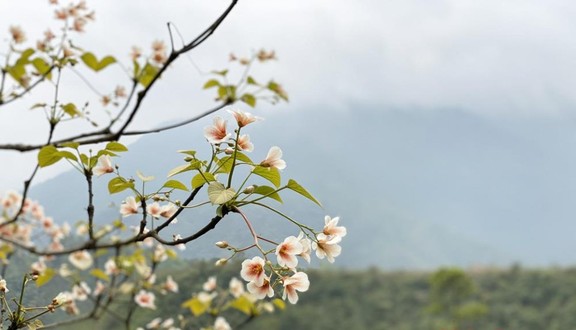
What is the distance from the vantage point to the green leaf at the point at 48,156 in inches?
22.1

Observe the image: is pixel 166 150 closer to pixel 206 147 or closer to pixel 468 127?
pixel 206 147

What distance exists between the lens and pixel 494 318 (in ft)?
21.2

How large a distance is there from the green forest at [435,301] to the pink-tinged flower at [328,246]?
5580mm

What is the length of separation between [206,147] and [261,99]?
43cm

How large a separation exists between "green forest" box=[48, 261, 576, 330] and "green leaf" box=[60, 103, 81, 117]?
5.36 meters

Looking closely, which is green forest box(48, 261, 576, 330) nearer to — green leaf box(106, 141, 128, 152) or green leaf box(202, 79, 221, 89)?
green leaf box(202, 79, 221, 89)

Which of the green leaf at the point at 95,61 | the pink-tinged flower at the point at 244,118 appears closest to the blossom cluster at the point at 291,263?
the pink-tinged flower at the point at 244,118

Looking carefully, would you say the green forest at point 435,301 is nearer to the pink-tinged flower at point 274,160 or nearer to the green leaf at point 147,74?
the green leaf at point 147,74

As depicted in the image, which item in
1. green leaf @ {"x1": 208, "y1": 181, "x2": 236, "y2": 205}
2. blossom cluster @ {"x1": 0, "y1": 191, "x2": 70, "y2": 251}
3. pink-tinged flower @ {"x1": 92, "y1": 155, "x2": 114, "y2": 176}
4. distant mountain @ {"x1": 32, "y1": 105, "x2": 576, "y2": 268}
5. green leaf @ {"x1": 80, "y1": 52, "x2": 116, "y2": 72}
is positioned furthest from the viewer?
distant mountain @ {"x1": 32, "y1": 105, "x2": 576, "y2": 268}

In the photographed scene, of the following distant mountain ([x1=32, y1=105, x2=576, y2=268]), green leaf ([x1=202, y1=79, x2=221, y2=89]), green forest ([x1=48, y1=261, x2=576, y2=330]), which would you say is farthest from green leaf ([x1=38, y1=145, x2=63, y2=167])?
distant mountain ([x1=32, y1=105, x2=576, y2=268])

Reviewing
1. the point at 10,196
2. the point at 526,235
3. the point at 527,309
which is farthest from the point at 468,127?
the point at 10,196

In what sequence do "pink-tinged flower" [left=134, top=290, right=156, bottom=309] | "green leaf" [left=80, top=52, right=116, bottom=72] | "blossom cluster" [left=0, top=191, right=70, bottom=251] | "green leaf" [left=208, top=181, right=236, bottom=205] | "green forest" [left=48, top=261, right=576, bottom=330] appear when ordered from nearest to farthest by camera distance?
"green leaf" [left=208, top=181, right=236, bottom=205], "green leaf" [left=80, top=52, right=116, bottom=72], "pink-tinged flower" [left=134, top=290, right=156, bottom=309], "blossom cluster" [left=0, top=191, right=70, bottom=251], "green forest" [left=48, top=261, right=576, bottom=330]

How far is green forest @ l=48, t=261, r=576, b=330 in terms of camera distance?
6281 mm

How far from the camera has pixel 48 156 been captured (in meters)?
0.58
